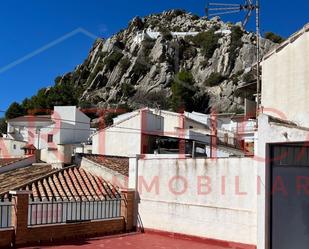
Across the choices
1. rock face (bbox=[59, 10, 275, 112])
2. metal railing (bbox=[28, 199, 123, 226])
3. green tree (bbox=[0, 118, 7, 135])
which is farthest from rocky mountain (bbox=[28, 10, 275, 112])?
metal railing (bbox=[28, 199, 123, 226])

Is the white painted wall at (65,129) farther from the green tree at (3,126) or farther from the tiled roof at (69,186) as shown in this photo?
the tiled roof at (69,186)

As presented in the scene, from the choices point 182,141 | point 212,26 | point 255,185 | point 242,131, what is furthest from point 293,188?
point 212,26

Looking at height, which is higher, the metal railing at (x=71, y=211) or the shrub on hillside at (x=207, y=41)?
the shrub on hillside at (x=207, y=41)

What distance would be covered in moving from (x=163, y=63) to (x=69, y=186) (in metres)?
61.3

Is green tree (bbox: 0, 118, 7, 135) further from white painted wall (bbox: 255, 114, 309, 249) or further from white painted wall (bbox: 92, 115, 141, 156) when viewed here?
white painted wall (bbox: 255, 114, 309, 249)

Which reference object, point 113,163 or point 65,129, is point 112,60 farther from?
point 113,163

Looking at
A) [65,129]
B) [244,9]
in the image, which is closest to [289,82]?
[244,9]

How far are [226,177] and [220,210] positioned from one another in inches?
41.6

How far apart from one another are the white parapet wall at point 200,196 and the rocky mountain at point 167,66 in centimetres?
4494

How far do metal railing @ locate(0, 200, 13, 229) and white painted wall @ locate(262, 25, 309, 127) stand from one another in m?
8.93

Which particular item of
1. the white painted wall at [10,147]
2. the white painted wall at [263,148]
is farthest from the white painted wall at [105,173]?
the white painted wall at [10,147]

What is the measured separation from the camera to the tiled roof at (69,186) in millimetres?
15969

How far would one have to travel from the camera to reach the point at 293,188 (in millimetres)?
11594

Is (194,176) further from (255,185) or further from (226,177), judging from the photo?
(255,185)
